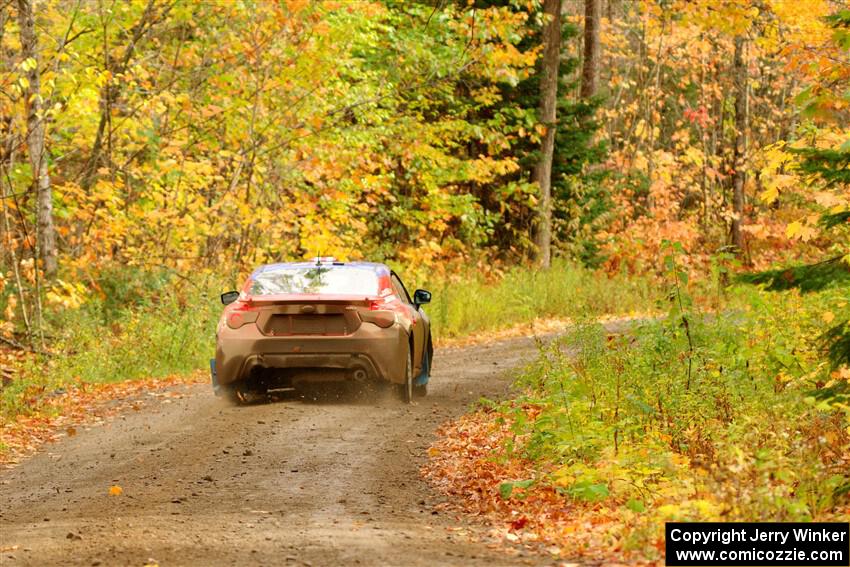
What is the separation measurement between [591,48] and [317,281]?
73.0 feet

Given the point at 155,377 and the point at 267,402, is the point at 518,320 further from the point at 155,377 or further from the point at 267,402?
the point at 267,402

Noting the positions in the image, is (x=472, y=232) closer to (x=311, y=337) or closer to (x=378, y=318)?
(x=378, y=318)

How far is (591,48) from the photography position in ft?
113

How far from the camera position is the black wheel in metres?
13.9

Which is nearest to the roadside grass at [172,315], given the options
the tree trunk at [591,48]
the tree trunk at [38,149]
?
the tree trunk at [38,149]

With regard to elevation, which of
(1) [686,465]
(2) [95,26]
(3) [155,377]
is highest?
(2) [95,26]

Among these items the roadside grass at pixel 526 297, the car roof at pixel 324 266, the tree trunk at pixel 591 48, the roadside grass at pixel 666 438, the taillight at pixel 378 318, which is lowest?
the roadside grass at pixel 526 297

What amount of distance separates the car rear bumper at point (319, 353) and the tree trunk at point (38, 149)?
6138 millimetres

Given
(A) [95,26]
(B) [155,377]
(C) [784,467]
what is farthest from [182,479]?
(A) [95,26]

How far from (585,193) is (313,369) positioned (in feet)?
61.8

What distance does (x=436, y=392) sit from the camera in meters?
15.6

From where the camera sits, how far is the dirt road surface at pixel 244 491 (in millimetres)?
7309

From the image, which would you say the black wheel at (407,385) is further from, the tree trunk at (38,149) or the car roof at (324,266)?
the tree trunk at (38,149)

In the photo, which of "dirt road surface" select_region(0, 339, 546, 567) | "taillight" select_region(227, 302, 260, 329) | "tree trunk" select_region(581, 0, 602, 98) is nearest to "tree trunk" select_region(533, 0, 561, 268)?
"tree trunk" select_region(581, 0, 602, 98)
